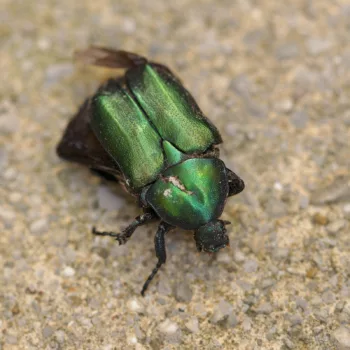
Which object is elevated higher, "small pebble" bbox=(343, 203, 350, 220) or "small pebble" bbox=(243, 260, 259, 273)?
"small pebble" bbox=(343, 203, 350, 220)

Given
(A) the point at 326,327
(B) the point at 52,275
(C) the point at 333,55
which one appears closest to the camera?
(A) the point at 326,327

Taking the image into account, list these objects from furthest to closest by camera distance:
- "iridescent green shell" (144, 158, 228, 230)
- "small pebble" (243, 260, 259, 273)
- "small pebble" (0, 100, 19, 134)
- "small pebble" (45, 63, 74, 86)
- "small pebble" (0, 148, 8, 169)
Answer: "small pebble" (45, 63, 74, 86) < "small pebble" (0, 100, 19, 134) < "small pebble" (0, 148, 8, 169) < "small pebble" (243, 260, 259, 273) < "iridescent green shell" (144, 158, 228, 230)

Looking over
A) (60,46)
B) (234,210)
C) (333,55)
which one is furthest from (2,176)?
(333,55)

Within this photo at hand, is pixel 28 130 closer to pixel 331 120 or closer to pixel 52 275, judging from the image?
pixel 52 275

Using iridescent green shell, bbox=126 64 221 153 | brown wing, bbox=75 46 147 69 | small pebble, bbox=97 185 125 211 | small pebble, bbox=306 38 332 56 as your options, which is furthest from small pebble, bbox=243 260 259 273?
small pebble, bbox=306 38 332 56

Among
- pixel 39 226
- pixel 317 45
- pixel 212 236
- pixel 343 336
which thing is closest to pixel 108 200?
pixel 39 226

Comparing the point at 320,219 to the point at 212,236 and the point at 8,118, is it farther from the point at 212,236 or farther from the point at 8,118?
the point at 8,118

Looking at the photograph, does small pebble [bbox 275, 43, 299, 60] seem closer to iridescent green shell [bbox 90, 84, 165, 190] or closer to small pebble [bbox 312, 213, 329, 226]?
small pebble [bbox 312, 213, 329, 226]
